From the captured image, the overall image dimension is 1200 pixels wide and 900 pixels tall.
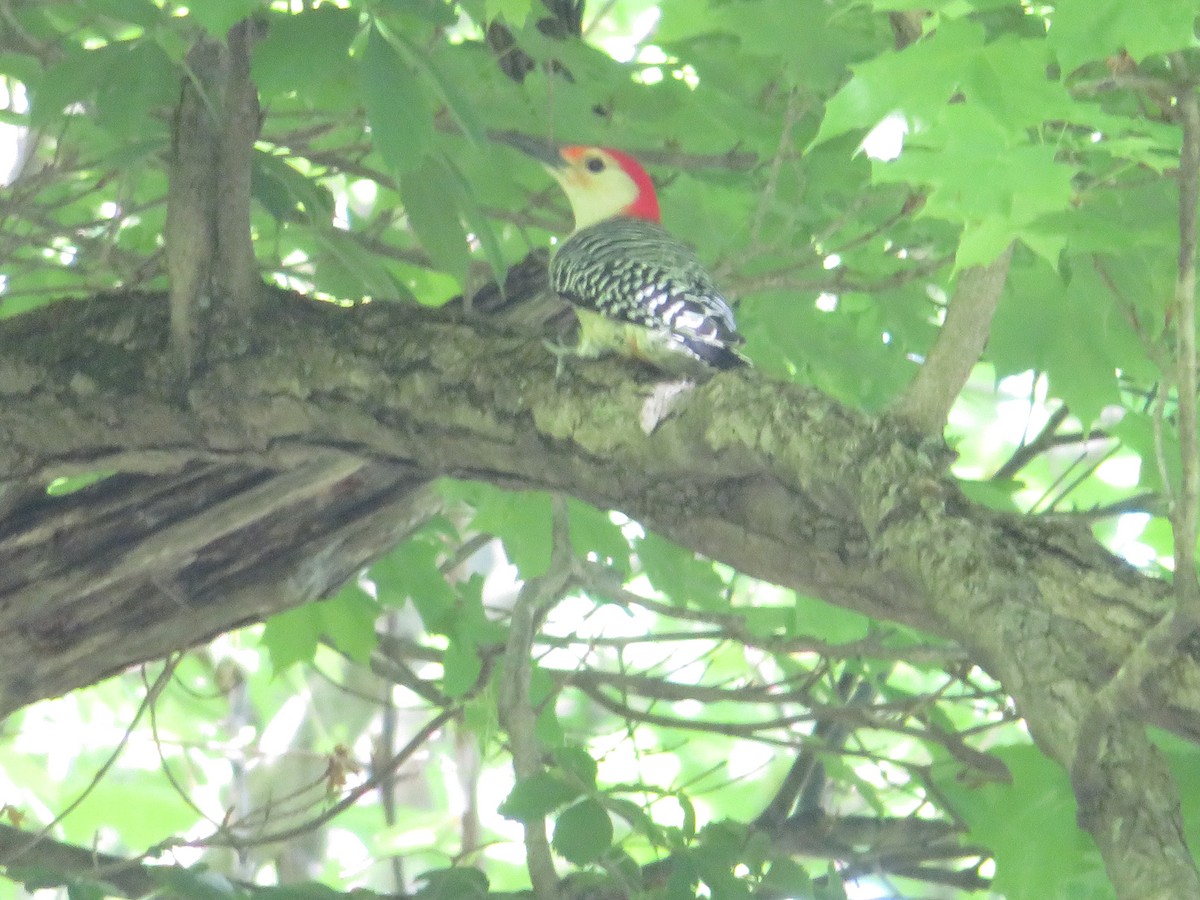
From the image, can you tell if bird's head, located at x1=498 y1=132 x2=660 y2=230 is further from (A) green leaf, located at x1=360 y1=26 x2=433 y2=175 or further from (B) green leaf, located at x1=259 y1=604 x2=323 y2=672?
(B) green leaf, located at x1=259 y1=604 x2=323 y2=672

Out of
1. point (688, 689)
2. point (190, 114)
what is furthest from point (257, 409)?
point (688, 689)

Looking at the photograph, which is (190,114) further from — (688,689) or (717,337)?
(688,689)

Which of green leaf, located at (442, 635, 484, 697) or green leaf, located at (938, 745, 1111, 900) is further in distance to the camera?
green leaf, located at (442, 635, 484, 697)

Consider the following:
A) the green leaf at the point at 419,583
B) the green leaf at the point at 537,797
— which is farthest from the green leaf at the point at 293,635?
the green leaf at the point at 537,797

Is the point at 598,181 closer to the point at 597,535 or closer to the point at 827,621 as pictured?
the point at 597,535

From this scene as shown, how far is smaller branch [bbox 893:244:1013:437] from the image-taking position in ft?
6.70

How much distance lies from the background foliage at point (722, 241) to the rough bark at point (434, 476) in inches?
9.6

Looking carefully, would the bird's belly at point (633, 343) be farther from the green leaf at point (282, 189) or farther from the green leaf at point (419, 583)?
the green leaf at point (419, 583)

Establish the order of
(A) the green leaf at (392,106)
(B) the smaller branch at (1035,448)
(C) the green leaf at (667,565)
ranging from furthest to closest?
(B) the smaller branch at (1035,448), (C) the green leaf at (667,565), (A) the green leaf at (392,106)

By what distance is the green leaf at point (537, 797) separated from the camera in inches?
91.7

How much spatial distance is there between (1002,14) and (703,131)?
935 mm

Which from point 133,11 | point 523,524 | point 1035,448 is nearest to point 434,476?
point 523,524

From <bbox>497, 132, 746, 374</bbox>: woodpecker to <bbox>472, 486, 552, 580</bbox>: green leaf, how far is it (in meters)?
0.56

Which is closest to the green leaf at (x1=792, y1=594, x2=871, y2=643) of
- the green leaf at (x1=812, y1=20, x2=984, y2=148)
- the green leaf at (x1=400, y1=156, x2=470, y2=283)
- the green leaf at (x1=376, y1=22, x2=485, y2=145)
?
the green leaf at (x1=400, y1=156, x2=470, y2=283)
